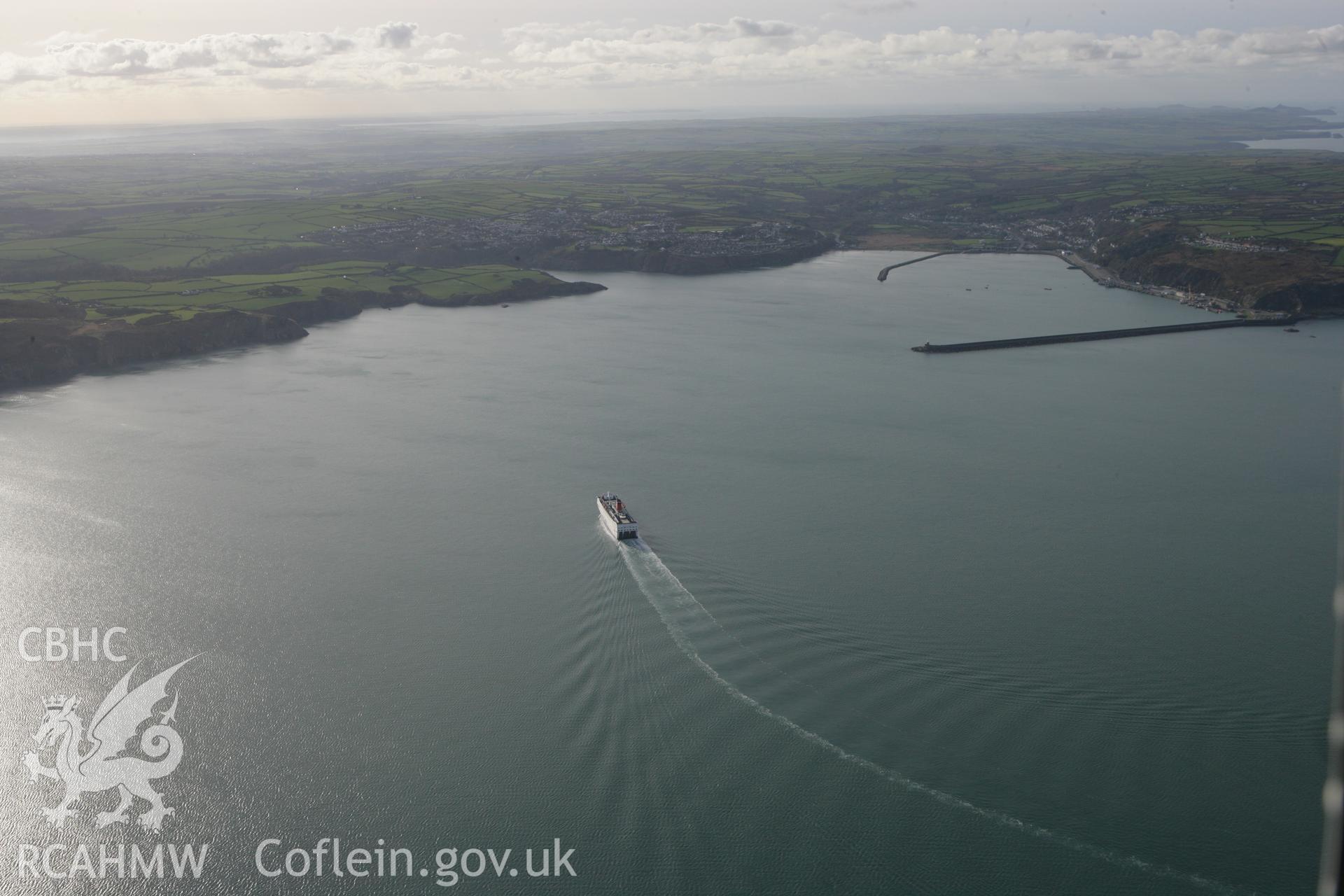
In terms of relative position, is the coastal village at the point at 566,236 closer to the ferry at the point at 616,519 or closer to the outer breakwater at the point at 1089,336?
the outer breakwater at the point at 1089,336

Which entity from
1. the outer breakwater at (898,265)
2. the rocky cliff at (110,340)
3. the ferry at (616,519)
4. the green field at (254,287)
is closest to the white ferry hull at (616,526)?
the ferry at (616,519)

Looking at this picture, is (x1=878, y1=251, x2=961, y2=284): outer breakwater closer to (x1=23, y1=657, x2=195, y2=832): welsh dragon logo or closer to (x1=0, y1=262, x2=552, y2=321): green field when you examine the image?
(x1=0, y1=262, x2=552, y2=321): green field

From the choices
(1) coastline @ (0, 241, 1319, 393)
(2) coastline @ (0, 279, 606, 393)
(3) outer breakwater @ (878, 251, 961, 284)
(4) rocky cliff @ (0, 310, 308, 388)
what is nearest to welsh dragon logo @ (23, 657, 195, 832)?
(1) coastline @ (0, 241, 1319, 393)

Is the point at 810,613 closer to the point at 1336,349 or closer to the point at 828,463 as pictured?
the point at 828,463

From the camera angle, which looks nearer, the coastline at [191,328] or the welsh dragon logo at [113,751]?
the welsh dragon logo at [113,751]

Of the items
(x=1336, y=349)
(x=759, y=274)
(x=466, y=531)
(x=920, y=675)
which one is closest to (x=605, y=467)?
(x=466, y=531)
